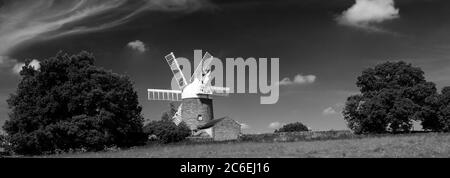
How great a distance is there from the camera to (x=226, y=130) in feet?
274

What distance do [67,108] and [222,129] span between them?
3137 cm


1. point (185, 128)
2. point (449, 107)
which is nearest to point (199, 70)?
point (185, 128)

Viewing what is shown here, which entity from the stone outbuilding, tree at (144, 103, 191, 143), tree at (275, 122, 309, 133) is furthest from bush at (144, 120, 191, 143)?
tree at (275, 122, 309, 133)

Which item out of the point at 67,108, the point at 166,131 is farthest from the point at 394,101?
the point at 67,108

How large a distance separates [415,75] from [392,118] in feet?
30.1

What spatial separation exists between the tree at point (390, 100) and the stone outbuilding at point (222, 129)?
61.8ft

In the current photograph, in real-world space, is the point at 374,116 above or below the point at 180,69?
below

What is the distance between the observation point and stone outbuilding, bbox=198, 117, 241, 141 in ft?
268

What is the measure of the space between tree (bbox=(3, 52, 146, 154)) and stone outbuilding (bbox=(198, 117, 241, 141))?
73.9 feet

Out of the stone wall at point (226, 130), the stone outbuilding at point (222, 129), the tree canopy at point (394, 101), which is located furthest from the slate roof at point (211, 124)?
the tree canopy at point (394, 101)

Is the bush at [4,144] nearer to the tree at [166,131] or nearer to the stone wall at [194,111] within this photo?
the tree at [166,131]

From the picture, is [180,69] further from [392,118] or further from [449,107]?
[449,107]
